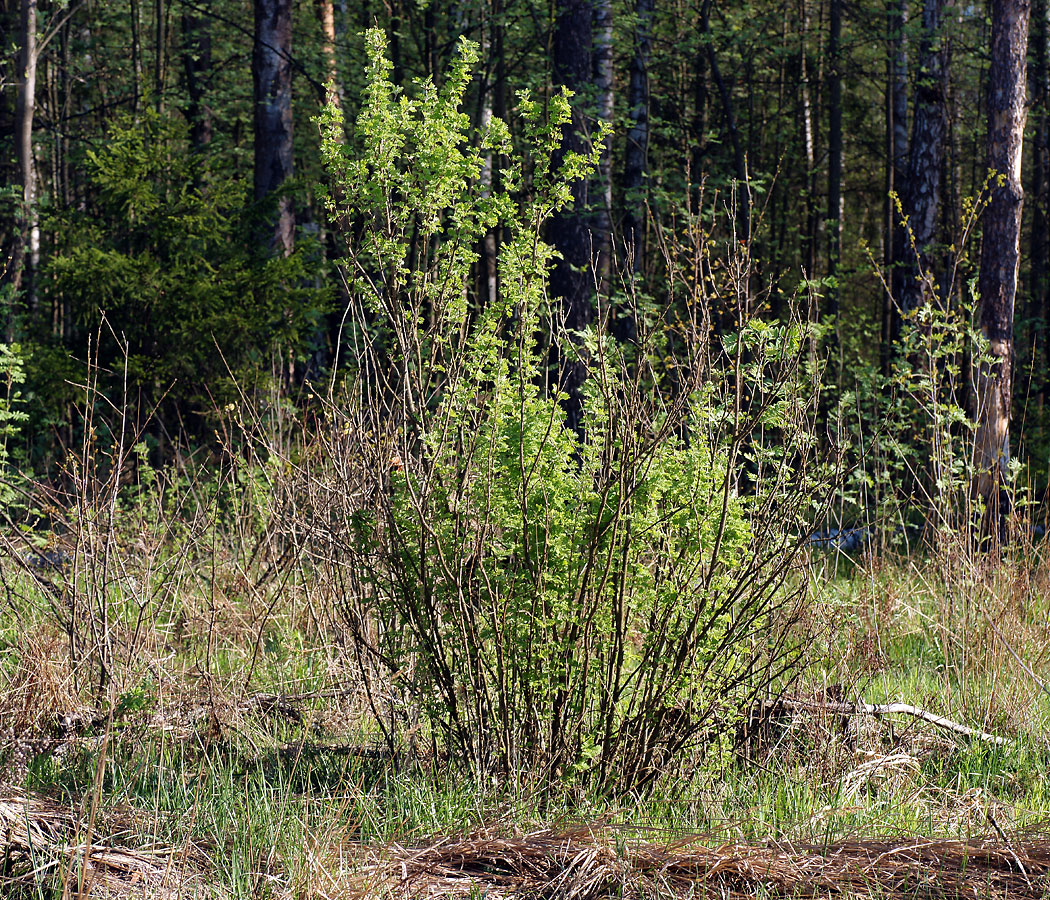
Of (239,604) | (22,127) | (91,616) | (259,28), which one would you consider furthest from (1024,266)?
(91,616)

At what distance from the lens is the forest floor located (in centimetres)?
282

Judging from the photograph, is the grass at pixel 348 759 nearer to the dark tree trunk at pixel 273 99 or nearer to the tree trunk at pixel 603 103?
the tree trunk at pixel 603 103

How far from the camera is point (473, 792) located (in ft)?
11.0

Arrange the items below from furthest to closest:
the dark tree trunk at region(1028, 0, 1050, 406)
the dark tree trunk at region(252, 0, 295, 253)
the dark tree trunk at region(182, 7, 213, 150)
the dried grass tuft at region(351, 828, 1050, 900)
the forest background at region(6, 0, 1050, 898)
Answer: the dark tree trunk at region(1028, 0, 1050, 406) < the dark tree trunk at region(182, 7, 213, 150) < the dark tree trunk at region(252, 0, 295, 253) < the forest background at region(6, 0, 1050, 898) < the dried grass tuft at region(351, 828, 1050, 900)

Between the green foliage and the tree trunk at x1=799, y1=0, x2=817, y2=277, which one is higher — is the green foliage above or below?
below

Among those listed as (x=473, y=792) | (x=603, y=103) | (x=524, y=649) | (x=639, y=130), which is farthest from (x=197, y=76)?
(x=473, y=792)

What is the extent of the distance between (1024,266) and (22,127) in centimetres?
2104

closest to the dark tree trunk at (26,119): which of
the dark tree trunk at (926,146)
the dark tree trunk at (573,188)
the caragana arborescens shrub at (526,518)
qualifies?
the dark tree trunk at (573,188)

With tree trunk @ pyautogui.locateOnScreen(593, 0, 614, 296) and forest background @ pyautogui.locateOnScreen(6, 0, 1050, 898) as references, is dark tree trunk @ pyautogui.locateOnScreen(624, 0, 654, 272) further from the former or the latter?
forest background @ pyautogui.locateOnScreen(6, 0, 1050, 898)

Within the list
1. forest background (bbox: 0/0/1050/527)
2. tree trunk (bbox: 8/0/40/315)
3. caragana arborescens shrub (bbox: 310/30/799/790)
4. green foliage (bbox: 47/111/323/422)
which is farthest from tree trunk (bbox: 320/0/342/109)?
caragana arborescens shrub (bbox: 310/30/799/790)

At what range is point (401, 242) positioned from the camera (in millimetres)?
3668

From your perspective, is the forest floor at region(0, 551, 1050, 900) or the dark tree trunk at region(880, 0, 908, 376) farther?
the dark tree trunk at region(880, 0, 908, 376)

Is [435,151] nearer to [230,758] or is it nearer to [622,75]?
[230,758]

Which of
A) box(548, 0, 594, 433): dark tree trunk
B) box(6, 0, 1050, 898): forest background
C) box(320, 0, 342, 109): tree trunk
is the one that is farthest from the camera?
box(320, 0, 342, 109): tree trunk
